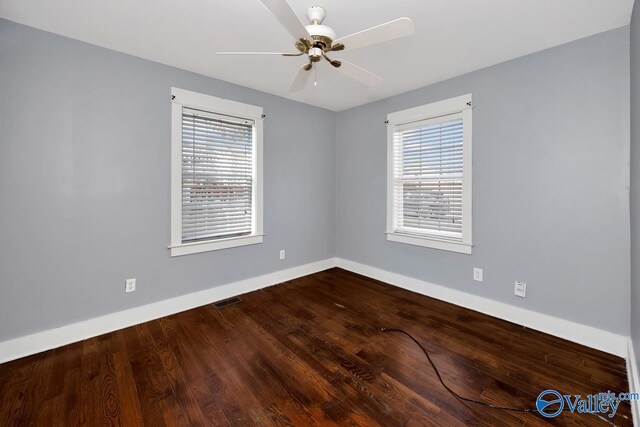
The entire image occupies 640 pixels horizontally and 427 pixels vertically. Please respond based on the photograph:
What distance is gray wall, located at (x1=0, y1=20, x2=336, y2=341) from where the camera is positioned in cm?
210

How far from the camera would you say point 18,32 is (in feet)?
6.82

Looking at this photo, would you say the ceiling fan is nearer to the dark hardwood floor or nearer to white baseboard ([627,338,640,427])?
the dark hardwood floor

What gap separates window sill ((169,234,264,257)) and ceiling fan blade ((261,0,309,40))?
224 cm

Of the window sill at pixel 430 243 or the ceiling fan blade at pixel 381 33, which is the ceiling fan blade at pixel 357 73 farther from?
the window sill at pixel 430 243

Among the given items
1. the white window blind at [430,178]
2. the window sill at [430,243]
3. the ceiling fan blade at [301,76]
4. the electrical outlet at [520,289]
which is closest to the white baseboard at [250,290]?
the electrical outlet at [520,289]

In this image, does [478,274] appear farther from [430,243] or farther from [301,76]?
[301,76]

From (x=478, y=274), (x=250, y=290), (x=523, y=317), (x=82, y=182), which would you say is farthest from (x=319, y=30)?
(x=523, y=317)

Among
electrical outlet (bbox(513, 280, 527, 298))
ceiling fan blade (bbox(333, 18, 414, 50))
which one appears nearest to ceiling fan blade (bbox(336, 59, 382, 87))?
ceiling fan blade (bbox(333, 18, 414, 50))

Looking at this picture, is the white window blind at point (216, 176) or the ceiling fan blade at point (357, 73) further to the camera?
the white window blind at point (216, 176)

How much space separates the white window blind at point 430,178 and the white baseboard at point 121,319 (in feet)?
6.21

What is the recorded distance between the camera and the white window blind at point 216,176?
2943 millimetres

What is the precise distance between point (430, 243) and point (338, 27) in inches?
94.0

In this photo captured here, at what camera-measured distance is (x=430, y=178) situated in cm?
329

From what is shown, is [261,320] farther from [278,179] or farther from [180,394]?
[278,179]
